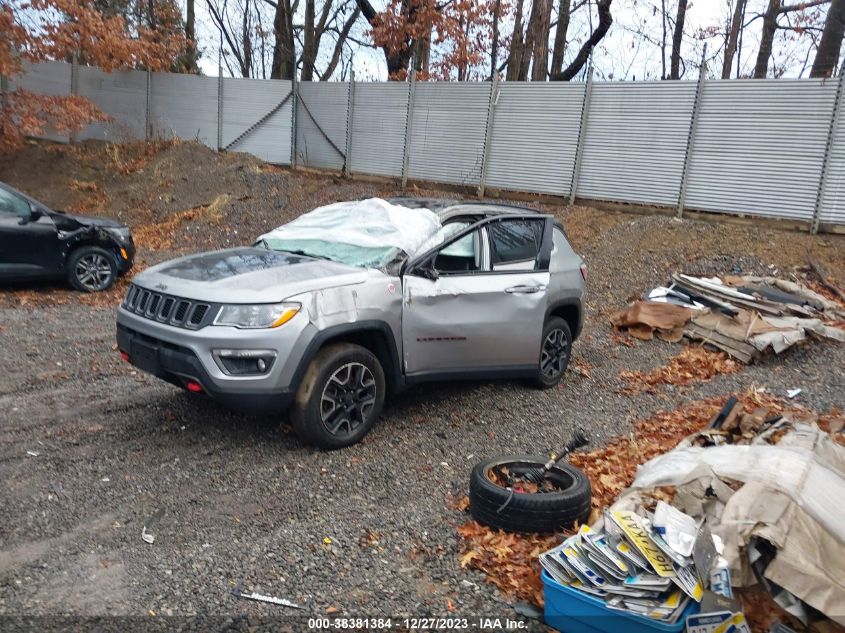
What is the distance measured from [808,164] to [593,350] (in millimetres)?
5747

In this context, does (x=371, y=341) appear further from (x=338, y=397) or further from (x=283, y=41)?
(x=283, y=41)

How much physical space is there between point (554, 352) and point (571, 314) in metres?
0.47

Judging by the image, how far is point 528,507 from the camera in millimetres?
4008

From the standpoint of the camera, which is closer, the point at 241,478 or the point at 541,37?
the point at 241,478

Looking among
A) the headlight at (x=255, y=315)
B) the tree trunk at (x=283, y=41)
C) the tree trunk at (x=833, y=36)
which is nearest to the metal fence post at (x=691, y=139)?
the tree trunk at (x=833, y=36)

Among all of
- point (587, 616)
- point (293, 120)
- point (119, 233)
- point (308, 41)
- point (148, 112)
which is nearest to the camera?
point (587, 616)

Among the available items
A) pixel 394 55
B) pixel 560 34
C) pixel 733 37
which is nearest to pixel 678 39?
pixel 733 37

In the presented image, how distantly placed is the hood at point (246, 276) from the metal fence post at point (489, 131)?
34.0 feet

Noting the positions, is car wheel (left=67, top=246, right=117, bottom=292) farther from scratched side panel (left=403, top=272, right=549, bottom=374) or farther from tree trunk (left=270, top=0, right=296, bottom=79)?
tree trunk (left=270, top=0, right=296, bottom=79)

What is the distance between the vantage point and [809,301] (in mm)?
9445

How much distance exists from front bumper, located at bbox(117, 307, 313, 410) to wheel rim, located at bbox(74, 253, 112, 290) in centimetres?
605

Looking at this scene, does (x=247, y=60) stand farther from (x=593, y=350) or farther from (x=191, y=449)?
(x=191, y=449)

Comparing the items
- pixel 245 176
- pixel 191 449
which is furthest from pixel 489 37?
pixel 191 449

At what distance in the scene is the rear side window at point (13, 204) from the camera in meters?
9.30
